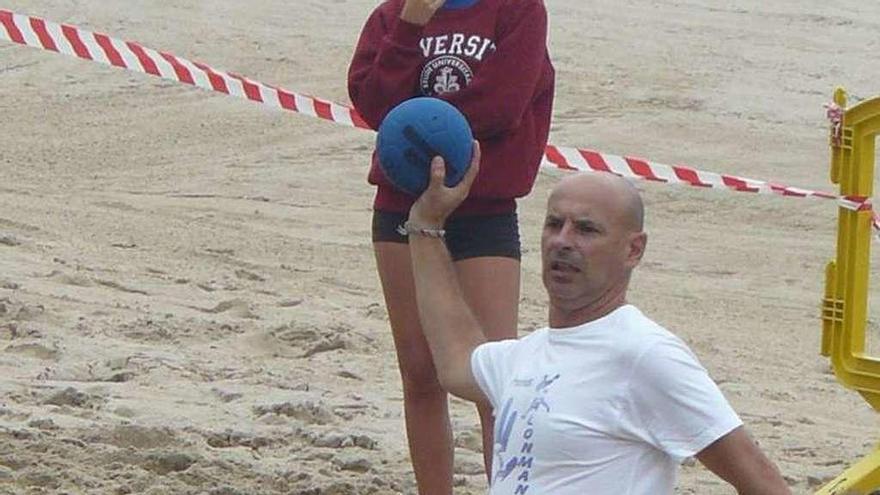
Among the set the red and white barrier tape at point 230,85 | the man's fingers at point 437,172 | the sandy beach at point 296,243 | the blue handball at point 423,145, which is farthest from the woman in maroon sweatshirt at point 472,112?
the red and white barrier tape at point 230,85

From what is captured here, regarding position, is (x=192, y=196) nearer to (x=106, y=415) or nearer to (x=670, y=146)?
(x=670, y=146)

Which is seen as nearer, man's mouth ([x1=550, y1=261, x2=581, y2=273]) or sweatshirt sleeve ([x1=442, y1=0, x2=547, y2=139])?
man's mouth ([x1=550, y1=261, x2=581, y2=273])

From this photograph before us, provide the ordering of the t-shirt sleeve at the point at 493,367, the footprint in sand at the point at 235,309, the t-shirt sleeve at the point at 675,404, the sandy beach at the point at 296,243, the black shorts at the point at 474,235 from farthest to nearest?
the footprint in sand at the point at 235,309 → the sandy beach at the point at 296,243 → the black shorts at the point at 474,235 → the t-shirt sleeve at the point at 493,367 → the t-shirt sleeve at the point at 675,404

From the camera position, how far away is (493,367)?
3744 mm

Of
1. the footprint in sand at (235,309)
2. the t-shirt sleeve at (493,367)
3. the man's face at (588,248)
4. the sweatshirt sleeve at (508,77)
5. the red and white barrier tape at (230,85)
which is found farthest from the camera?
the red and white barrier tape at (230,85)

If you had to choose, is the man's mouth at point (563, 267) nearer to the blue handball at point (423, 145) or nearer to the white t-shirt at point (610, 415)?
the white t-shirt at point (610, 415)

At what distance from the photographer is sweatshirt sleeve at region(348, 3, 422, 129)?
16.5ft

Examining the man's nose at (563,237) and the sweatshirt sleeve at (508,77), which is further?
the sweatshirt sleeve at (508,77)

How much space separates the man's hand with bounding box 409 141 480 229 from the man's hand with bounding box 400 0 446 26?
116cm

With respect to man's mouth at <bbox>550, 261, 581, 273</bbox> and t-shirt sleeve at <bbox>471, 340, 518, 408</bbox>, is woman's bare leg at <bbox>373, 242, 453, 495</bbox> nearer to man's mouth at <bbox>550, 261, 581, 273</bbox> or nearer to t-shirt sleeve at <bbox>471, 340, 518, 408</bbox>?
t-shirt sleeve at <bbox>471, 340, 518, 408</bbox>

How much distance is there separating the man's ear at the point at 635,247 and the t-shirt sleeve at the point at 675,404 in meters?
0.20

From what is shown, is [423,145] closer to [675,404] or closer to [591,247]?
[591,247]

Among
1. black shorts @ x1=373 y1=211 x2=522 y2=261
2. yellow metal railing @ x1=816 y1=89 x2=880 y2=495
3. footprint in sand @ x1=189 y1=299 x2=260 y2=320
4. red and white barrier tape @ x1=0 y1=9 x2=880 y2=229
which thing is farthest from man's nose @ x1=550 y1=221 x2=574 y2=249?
footprint in sand @ x1=189 y1=299 x2=260 y2=320

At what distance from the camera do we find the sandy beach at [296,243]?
272 inches
